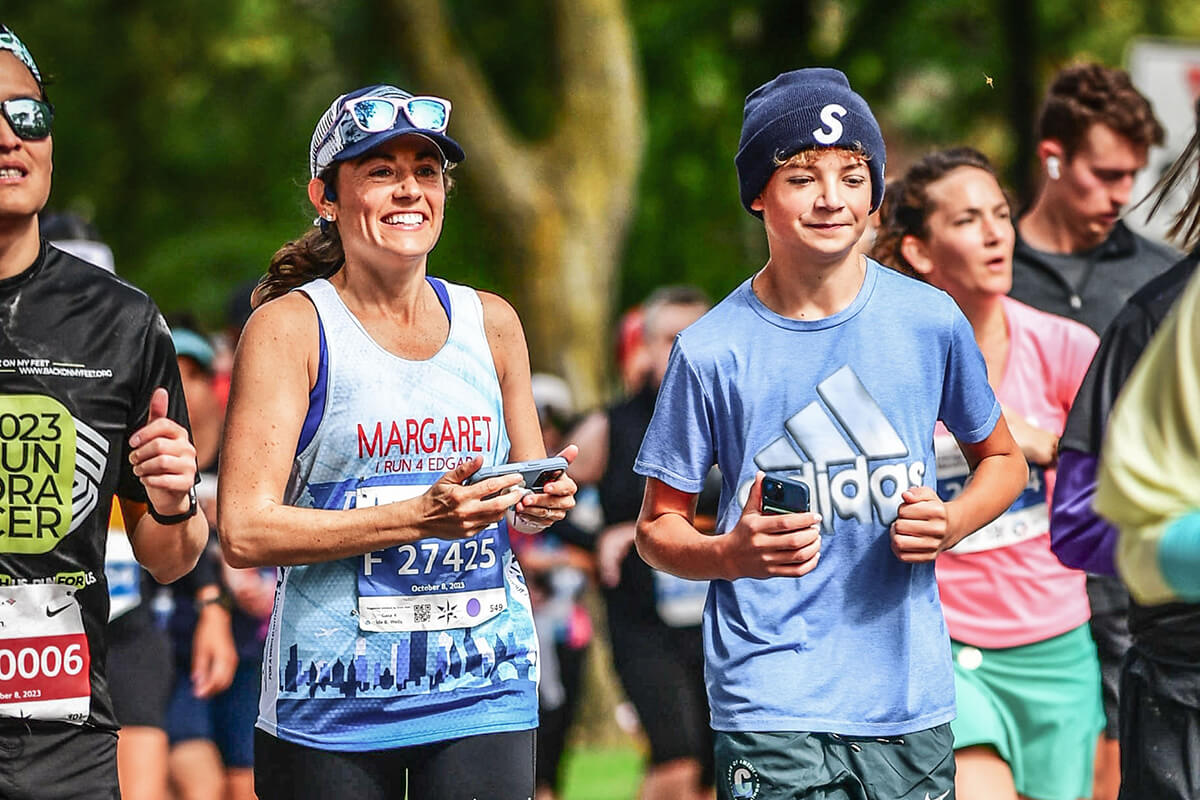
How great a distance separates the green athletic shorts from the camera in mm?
4617

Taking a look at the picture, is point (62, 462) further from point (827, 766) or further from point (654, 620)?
point (654, 620)

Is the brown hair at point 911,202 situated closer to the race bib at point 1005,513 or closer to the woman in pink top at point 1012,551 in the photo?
the woman in pink top at point 1012,551

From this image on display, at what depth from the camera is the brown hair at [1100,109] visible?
741 centimetres

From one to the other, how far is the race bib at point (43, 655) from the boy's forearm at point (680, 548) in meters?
1.37

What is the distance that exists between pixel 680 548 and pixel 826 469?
0.40 meters

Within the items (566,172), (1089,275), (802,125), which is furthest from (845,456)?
(566,172)

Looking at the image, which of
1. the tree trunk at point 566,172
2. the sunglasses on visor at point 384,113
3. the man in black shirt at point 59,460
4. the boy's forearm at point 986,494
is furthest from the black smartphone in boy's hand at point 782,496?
the tree trunk at point 566,172

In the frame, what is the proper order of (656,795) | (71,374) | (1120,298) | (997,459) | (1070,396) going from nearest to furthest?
(71,374)
(997,459)
(1070,396)
(1120,298)
(656,795)

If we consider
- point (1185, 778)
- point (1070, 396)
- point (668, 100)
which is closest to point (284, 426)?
point (1185, 778)

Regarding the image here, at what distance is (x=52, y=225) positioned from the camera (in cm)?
773

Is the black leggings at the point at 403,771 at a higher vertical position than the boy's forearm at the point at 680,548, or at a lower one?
lower

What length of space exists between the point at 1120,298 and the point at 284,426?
3.79 meters

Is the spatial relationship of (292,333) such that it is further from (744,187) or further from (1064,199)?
(1064,199)

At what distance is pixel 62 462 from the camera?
4.55 m
